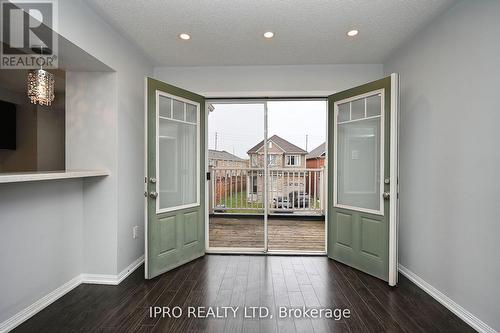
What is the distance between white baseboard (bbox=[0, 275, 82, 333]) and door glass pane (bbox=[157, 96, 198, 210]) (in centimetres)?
108

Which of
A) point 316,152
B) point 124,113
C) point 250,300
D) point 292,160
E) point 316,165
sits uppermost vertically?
point 124,113

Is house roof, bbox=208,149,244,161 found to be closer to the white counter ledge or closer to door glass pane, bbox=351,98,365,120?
the white counter ledge

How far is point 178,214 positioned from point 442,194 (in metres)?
2.75

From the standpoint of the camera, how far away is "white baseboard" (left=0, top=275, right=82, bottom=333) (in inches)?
68.3

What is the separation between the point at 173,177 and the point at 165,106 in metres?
0.84

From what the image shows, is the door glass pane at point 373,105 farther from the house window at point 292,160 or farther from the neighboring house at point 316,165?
the house window at point 292,160

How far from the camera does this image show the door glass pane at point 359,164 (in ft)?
8.61

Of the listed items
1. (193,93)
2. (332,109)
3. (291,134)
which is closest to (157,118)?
(193,93)

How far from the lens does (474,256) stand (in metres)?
1.81

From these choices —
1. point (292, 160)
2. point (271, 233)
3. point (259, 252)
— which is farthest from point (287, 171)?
point (259, 252)

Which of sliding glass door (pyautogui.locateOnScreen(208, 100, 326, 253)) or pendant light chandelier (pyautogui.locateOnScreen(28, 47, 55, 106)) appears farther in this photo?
sliding glass door (pyautogui.locateOnScreen(208, 100, 326, 253))

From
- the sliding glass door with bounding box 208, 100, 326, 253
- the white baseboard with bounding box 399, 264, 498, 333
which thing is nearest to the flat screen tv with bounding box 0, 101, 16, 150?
the sliding glass door with bounding box 208, 100, 326, 253

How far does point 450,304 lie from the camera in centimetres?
201

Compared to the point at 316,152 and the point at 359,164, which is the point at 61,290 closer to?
the point at 359,164
